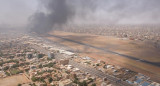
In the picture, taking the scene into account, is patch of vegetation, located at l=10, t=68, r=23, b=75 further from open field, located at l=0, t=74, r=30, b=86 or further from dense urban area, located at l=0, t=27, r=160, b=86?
open field, located at l=0, t=74, r=30, b=86

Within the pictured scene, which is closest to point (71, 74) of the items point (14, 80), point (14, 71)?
point (14, 80)

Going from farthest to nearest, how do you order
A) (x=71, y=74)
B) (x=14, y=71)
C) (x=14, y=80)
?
(x=14, y=71)
(x=14, y=80)
(x=71, y=74)

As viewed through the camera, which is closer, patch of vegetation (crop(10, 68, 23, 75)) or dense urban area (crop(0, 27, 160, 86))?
dense urban area (crop(0, 27, 160, 86))

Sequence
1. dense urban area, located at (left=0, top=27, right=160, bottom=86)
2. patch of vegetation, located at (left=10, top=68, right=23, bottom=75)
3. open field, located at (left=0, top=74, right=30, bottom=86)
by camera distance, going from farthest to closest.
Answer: patch of vegetation, located at (left=10, top=68, right=23, bottom=75), open field, located at (left=0, top=74, right=30, bottom=86), dense urban area, located at (left=0, top=27, right=160, bottom=86)

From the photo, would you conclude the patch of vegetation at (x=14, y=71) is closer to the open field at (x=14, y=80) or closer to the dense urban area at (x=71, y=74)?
the dense urban area at (x=71, y=74)

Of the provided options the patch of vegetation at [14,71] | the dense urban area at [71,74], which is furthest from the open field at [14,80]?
the patch of vegetation at [14,71]

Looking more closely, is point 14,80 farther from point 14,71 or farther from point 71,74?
point 71,74

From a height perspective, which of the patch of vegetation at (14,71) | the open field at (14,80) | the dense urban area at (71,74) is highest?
the dense urban area at (71,74)

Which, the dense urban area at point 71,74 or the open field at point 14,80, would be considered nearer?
the dense urban area at point 71,74

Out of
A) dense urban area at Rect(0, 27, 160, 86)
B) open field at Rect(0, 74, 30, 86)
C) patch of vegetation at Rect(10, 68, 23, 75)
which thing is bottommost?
open field at Rect(0, 74, 30, 86)

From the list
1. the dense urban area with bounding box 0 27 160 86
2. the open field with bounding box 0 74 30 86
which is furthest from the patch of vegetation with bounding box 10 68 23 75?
the open field with bounding box 0 74 30 86
